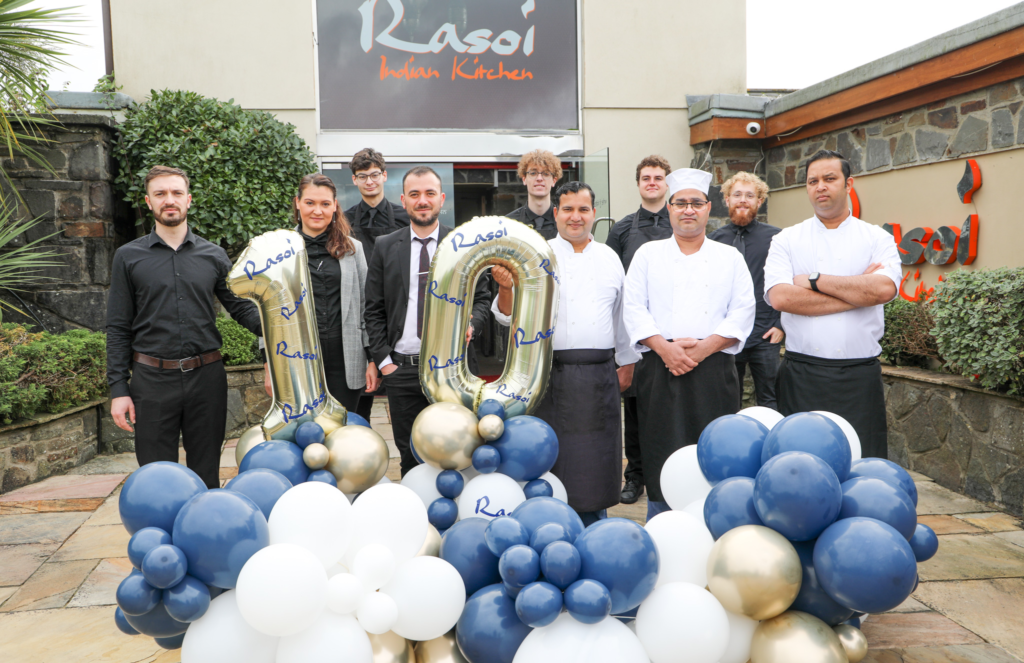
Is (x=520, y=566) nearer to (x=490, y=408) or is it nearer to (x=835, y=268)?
(x=490, y=408)

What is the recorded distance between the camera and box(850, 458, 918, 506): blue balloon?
1592mm

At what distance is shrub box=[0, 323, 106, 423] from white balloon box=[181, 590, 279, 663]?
135 inches

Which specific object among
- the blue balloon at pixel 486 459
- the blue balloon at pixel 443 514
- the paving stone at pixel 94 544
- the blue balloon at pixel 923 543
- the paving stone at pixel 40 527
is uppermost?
the blue balloon at pixel 486 459

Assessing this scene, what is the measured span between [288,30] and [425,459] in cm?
554

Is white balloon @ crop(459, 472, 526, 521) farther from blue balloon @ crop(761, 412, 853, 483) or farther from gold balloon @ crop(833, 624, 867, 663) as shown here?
gold balloon @ crop(833, 624, 867, 663)

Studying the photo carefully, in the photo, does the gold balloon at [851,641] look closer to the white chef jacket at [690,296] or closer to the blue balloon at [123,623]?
the white chef jacket at [690,296]

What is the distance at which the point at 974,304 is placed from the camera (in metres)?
3.56

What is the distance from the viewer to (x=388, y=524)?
158 cm

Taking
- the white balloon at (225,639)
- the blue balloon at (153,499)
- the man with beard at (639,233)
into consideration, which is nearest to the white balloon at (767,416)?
the white balloon at (225,639)

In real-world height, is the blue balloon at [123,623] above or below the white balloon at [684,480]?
below

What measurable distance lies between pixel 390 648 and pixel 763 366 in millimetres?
2959

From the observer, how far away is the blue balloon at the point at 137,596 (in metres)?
1.35

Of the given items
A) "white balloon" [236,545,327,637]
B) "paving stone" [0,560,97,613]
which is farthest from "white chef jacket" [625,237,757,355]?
"paving stone" [0,560,97,613]

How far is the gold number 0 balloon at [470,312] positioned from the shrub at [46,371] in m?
3.30
